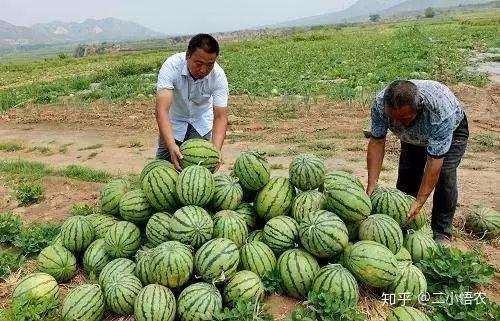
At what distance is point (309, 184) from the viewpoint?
184 inches

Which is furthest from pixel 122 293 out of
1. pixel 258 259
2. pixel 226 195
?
pixel 226 195

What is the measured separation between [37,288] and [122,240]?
2.62 ft

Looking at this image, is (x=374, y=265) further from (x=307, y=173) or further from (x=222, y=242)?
(x=222, y=242)

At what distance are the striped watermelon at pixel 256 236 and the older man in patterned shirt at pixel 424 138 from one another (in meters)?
1.26

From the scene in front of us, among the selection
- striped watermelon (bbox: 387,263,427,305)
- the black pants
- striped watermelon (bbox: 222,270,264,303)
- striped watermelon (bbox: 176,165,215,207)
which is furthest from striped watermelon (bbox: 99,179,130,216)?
the black pants

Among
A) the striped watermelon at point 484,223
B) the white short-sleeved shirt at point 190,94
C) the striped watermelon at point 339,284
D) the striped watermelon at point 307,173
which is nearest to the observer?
the striped watermelon at point 339,284

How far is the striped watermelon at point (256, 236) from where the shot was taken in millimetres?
4463

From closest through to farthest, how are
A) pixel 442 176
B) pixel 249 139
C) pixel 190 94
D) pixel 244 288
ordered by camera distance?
pixel 244 288
pixel 442 176
pixel 190 94
pixel 249 139

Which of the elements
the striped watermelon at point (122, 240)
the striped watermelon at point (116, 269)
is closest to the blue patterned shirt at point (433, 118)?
the striped watermelon at point (122, 240)

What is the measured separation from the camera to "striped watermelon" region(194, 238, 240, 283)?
3988 millimetres

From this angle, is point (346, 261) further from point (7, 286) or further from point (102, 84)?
point (102, 84)

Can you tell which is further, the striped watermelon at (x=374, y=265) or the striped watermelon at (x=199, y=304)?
the striped watermelon at (x=374, y=265)

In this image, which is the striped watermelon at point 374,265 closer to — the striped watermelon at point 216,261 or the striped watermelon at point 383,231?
the striped watermelon at point 383,231

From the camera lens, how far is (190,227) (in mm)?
4176
